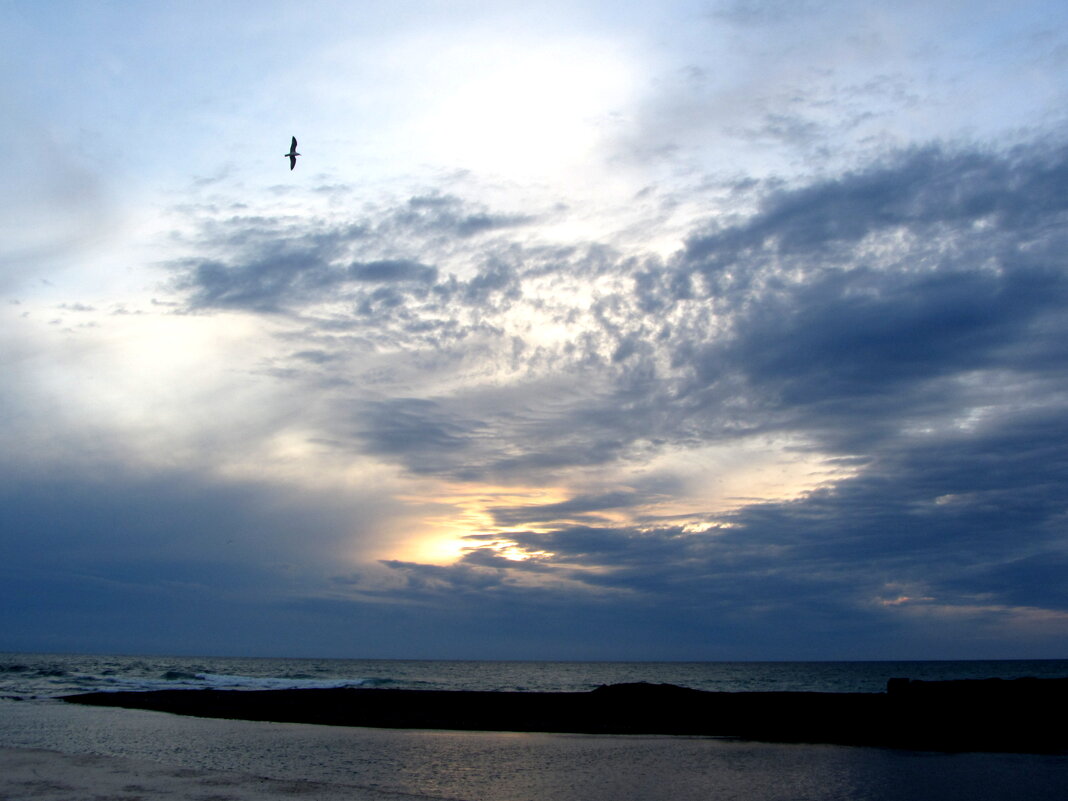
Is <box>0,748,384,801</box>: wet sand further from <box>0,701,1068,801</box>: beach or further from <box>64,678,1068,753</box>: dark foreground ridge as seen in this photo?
<box>64,678,1068,753</box>: dark foreground ridge

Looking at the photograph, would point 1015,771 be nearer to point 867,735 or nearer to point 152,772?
point 867,735

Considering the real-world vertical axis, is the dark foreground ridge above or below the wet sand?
below

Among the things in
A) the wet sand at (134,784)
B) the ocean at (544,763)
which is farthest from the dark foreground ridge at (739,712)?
the wet sand at (134,784)

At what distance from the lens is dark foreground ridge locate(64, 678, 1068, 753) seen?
3206 centimetres

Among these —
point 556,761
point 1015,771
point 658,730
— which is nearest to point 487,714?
point 658,730

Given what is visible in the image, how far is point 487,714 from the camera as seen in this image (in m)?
40.0

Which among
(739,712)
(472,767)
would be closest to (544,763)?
(472,767)

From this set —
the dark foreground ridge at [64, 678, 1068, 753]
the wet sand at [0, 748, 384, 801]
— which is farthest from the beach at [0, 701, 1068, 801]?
the dark foreground ridge at [64, 678, 1068, 753]

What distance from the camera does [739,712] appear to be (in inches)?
1481

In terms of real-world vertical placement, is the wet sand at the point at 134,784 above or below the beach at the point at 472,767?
above

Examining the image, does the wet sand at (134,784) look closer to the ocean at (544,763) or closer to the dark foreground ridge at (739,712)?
the ocean at (544,763)

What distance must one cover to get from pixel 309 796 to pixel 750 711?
27.0 m

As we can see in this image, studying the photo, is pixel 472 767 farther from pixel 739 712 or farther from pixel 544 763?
pixel 739 712

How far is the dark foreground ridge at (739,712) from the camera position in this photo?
32.1m
